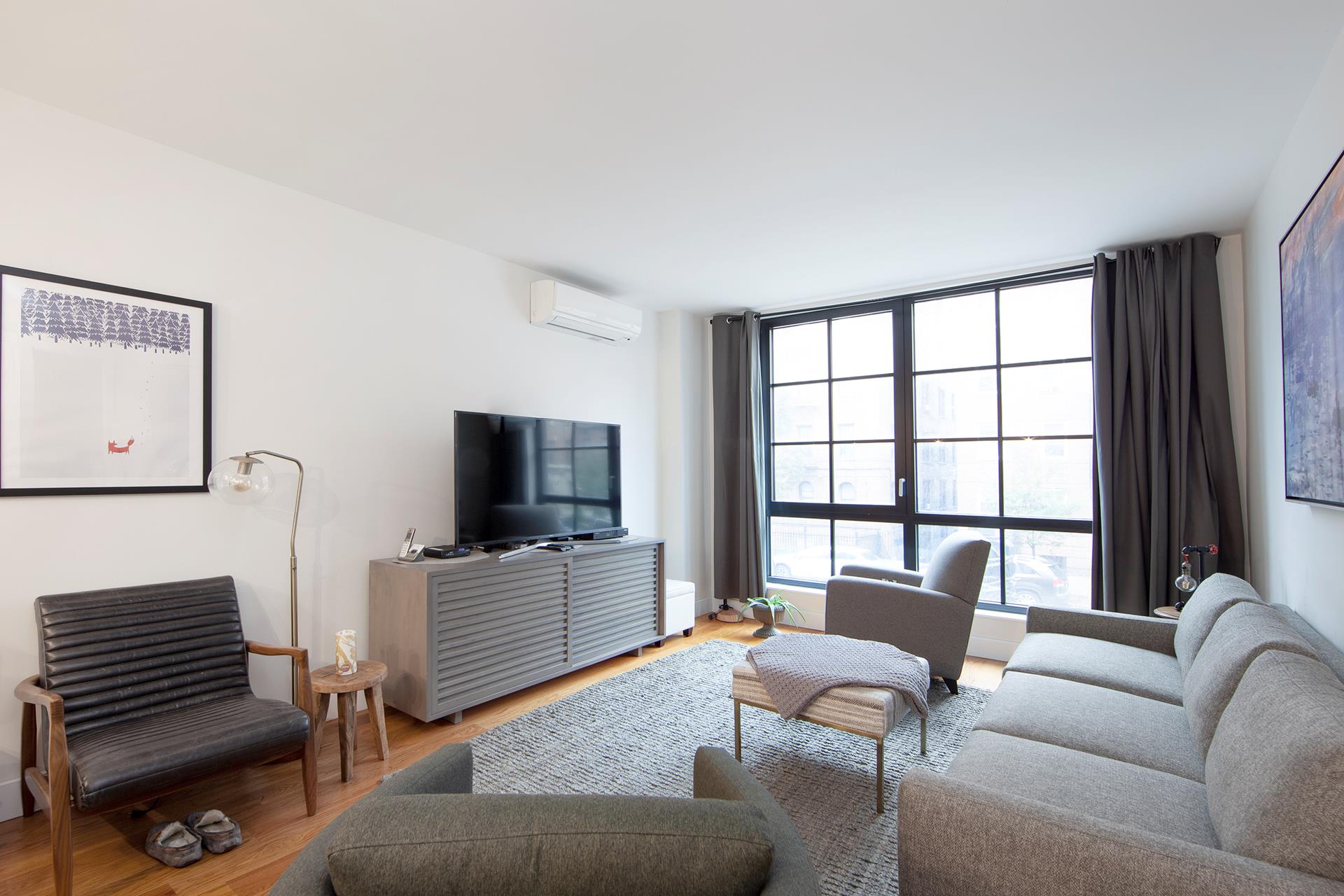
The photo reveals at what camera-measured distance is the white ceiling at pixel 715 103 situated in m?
1.88

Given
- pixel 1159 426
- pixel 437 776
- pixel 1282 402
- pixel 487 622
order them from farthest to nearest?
pixel 1159 426
pixel 487 622
pixel 1282 402
pixel 437 776

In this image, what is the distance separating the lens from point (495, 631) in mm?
3289

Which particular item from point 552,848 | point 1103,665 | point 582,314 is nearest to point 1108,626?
point 1103,665

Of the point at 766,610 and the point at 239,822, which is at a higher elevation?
the point at 766,610

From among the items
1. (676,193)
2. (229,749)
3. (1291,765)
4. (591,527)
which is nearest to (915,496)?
(591,527)

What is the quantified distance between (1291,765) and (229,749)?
2645 millimetres

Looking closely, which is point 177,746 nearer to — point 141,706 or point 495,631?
point 141,706

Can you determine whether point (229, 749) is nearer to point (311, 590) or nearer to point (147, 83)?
point (311, 590)

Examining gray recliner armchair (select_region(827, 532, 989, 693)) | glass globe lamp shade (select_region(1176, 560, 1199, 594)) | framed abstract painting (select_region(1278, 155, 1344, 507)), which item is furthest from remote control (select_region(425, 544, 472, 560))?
glass globe lamp shade (select_region(1176, 560, 1199, 594))

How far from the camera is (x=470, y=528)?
3.39 m

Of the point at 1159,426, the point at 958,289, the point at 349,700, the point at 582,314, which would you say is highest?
the point at 958,289

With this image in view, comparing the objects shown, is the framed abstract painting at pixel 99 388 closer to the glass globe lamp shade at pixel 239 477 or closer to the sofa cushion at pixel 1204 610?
the glass globe lamp shade at pixel 239 477

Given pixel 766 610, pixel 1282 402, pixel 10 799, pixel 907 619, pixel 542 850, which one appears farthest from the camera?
pixel 766 610

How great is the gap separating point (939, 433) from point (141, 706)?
14.6ft
